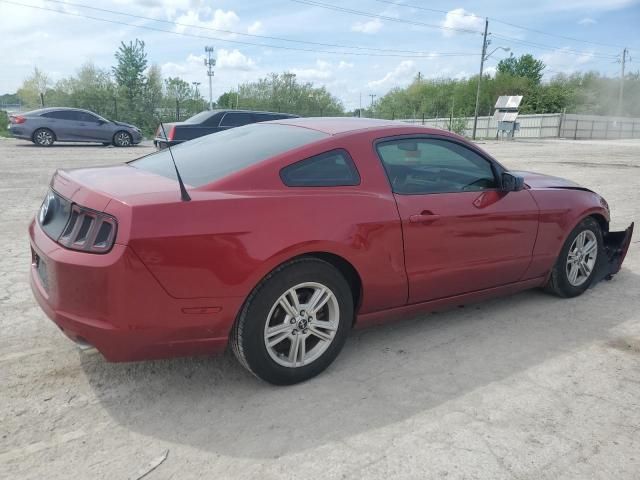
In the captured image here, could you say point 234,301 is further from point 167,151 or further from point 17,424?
point 167,151

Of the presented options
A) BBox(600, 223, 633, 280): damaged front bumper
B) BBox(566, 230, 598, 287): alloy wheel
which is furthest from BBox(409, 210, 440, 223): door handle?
BBox(600, 223, 633, 280): damaged front bumper

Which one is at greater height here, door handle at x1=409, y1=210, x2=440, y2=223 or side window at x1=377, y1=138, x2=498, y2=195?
side window at x1=377, y1=138, x2=498, y2=195

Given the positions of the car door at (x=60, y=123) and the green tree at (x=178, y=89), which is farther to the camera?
the green tree at (x=178, y=89)

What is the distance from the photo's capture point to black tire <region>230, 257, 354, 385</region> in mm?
2719

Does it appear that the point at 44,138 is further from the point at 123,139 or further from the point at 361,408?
the point at 361,408

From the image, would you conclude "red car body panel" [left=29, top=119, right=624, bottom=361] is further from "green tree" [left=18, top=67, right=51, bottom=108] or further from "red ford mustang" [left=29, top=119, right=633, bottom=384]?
"green tree" [left=18, top=67, right=51, bottom=108]

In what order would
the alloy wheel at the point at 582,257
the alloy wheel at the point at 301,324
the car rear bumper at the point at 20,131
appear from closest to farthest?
the alloy wheel at the point at 301,324, the alloy wheel at the point at 582,257, the car rear bumper at the point at 20,131

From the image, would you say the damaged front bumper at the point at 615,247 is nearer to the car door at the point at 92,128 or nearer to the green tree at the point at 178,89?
the car door at the point at 92,128

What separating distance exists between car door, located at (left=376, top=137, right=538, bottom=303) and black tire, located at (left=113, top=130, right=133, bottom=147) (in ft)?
60.8

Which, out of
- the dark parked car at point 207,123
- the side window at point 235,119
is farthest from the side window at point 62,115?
the side window at point 235,119

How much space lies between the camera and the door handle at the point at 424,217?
326cm

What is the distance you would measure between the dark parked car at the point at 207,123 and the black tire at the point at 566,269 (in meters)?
9.17

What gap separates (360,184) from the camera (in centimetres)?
313

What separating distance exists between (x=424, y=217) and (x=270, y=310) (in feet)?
3.91
